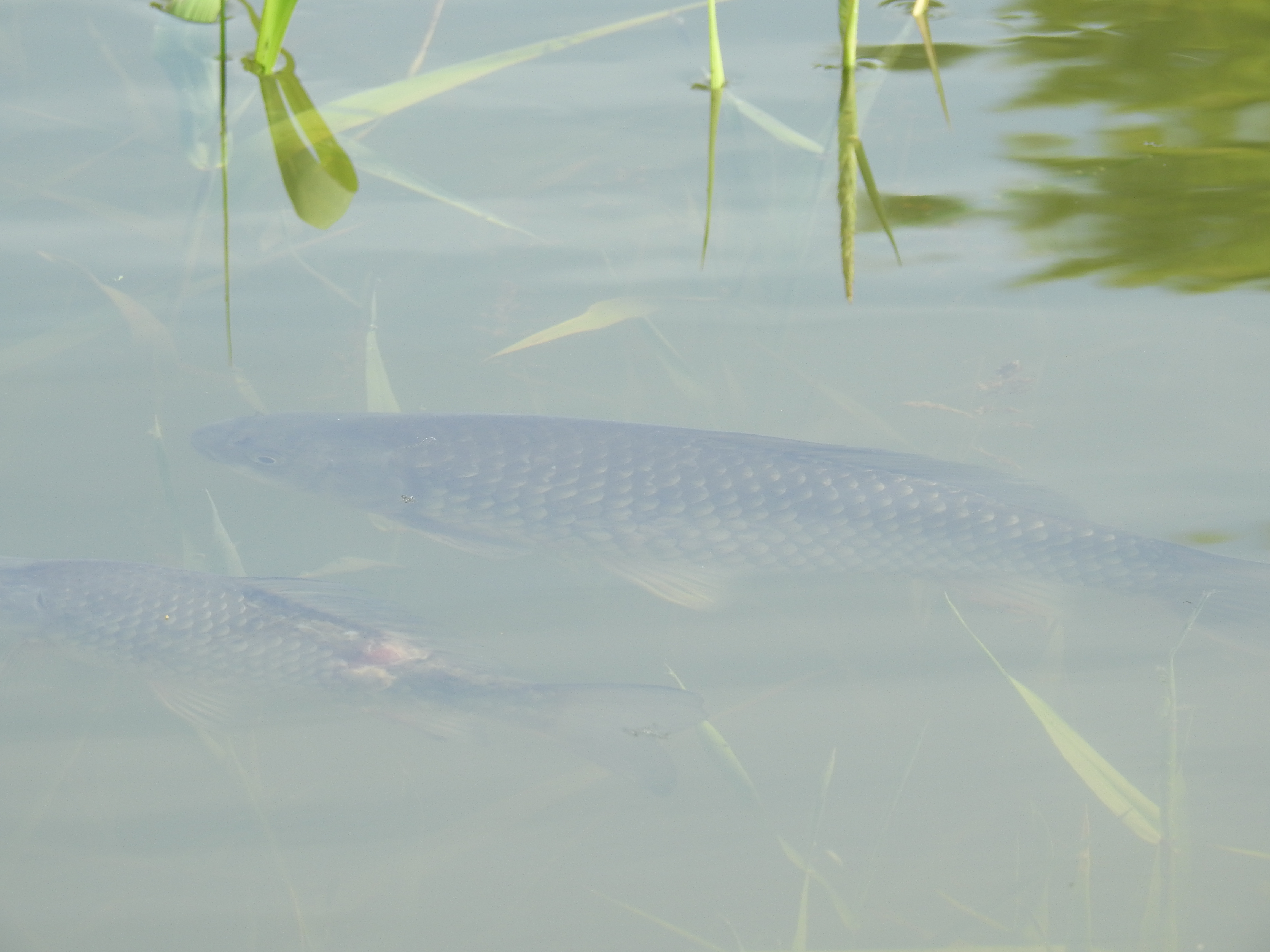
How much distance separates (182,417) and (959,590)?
2.11 m

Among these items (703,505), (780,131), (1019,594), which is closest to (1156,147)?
(780,131)

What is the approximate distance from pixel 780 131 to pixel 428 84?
4.16ft

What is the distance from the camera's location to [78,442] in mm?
2752

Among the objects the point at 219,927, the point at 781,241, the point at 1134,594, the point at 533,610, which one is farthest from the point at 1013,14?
the point at 219,927

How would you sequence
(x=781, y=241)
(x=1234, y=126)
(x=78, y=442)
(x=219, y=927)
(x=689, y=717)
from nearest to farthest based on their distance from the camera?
(x=219, y=927)
(x=689, y=717)
(x=78, y=442)
(x=781, y=241)
(x=1234, y=126)

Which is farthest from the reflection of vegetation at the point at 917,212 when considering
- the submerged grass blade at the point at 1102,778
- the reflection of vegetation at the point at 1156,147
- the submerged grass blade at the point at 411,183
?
the submerged grass blade at the point at 1102,778

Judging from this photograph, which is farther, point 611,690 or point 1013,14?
point 1013,14

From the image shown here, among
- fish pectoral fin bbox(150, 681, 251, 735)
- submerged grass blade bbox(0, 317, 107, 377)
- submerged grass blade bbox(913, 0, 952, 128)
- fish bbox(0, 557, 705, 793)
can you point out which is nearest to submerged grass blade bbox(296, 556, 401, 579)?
fish bbox(0, 557, 705, 793)

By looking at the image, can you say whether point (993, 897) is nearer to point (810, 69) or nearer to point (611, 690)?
point (611, 690)

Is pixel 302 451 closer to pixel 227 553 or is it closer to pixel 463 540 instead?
pixel 227 553

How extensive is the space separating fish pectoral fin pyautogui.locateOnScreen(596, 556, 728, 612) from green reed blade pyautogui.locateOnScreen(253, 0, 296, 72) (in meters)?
2.24

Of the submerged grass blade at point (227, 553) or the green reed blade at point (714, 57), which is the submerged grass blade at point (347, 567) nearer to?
the submerged grass blade at point (227, 553)

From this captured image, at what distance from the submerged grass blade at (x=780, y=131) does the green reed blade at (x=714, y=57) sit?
0.14 metres

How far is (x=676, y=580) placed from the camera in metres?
2.58
